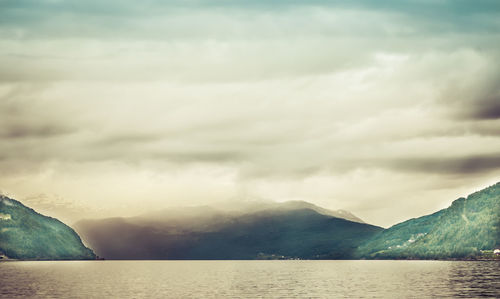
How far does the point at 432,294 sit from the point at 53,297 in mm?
91642

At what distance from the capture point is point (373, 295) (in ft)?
436

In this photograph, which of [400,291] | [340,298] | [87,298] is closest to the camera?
[340,298]

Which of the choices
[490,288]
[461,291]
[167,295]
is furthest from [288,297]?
[490,288]

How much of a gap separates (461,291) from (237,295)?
5597cm

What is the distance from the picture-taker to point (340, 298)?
412 ft

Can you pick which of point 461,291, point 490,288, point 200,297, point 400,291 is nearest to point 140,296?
point 200,297

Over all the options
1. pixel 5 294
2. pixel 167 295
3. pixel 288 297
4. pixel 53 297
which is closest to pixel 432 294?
pixel 288 297

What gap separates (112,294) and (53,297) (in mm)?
17651

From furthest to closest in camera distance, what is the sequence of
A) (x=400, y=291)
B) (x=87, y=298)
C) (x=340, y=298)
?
(x=400, y=291) → (x=87, y=298) → (x=340, y=298)

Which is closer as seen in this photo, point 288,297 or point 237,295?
point 288,297

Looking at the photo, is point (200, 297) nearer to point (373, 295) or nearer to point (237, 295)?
point (237, 295)

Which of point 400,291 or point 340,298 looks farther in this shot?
point 400,291

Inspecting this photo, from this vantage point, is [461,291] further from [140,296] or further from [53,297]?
[53,297]

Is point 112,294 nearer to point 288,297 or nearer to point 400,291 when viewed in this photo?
point 288,297
